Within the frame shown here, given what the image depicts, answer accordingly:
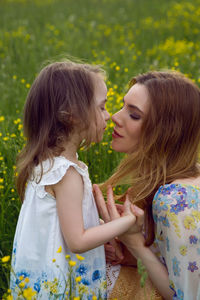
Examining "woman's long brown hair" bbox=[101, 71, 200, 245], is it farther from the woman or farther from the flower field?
the flower field

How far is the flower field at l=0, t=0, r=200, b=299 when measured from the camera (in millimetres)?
2973

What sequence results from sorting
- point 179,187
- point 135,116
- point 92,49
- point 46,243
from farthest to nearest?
point 92,49
point 135,116
point 179,187
point 46,243

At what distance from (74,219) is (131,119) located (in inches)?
24.0

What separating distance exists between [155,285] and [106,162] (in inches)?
46.5

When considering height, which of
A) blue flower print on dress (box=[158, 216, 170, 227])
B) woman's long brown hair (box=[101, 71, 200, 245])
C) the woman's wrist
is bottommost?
the woman's wrist

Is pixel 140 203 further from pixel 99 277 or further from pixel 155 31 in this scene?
pixel 155 31

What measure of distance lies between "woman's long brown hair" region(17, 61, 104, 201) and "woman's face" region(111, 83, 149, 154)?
269 mm

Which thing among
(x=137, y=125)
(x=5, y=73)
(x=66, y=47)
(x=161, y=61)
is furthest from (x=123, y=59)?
(x=137, y=125)

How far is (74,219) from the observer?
1.75 metres

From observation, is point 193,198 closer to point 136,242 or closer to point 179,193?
→ point 179,193

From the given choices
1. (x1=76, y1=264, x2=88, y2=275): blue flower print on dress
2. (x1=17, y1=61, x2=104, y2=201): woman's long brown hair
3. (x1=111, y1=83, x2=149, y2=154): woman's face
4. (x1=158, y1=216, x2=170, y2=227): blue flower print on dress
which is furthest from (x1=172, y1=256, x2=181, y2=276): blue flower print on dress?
(x1=17, y1=61, x2=104, y2=201): woman's long brown hair

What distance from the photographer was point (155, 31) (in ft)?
23.1

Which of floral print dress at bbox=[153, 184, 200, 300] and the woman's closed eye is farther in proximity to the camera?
the woman's closed eye

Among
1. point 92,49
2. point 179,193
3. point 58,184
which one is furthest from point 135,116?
point 92,49
